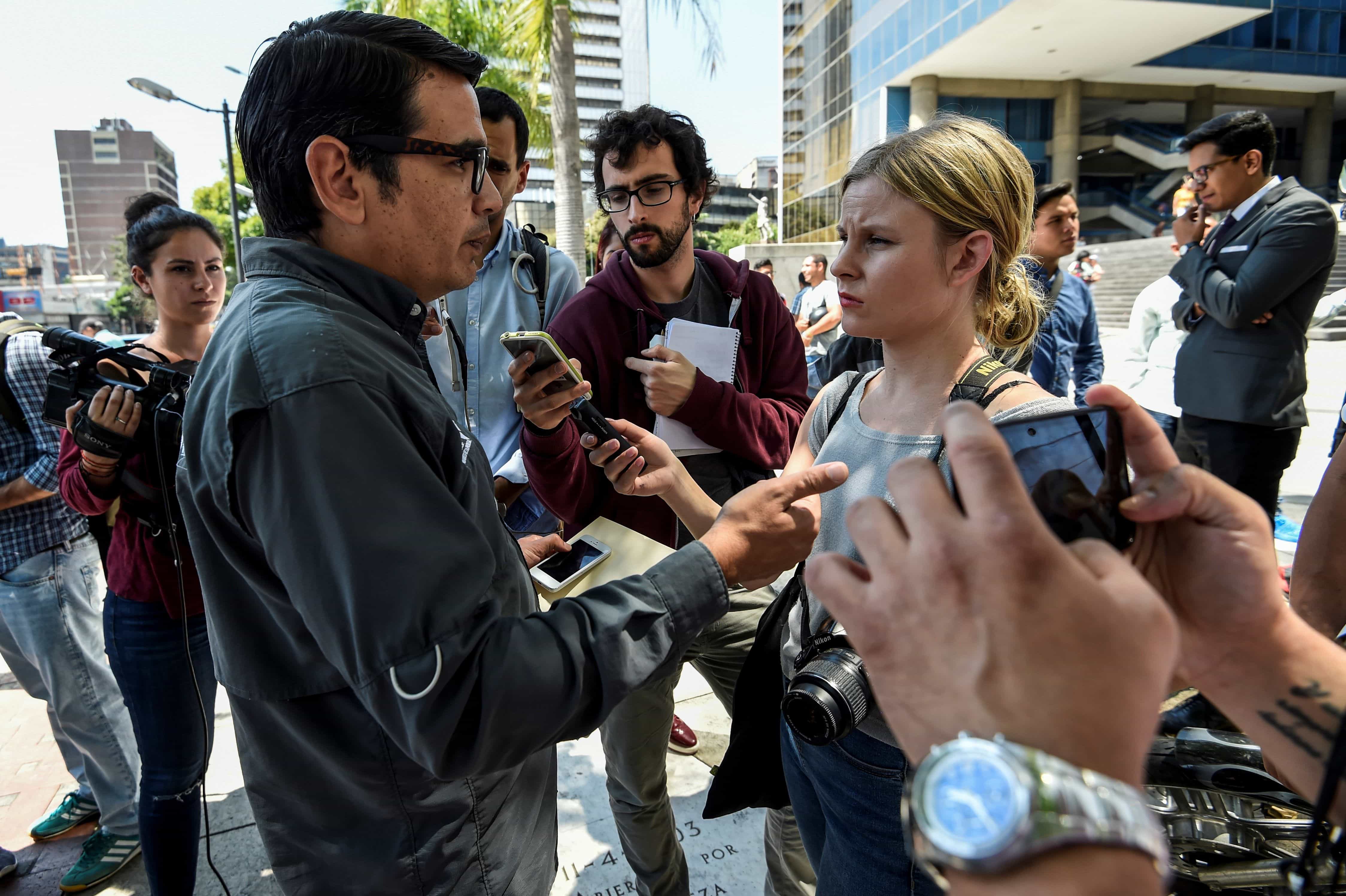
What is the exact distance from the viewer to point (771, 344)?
2766mm

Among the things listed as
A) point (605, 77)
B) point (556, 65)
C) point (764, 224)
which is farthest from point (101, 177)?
point (556, 65)

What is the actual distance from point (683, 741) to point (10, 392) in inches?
116

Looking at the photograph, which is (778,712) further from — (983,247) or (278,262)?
(278,262)

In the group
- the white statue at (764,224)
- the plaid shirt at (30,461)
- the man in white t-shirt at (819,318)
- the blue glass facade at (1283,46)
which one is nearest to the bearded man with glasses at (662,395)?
the plaid shirt at (30,461)

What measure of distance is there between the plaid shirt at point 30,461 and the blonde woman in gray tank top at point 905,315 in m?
2.67

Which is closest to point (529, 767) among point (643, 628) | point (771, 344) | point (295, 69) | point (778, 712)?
point (643, 628)

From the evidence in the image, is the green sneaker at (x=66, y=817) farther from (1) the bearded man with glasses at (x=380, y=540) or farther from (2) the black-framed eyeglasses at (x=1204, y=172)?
(2) the black-framed eyeglasses at (x=1204, y=172)

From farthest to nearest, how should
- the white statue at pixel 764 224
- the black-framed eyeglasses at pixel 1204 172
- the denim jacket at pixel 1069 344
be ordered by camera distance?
the white statue at pixel 764 224, the denim jacket at pixel 1069 344, the black-framed eyeglasses at pixel 1204 172

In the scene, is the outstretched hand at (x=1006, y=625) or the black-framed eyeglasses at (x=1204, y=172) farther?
the black-framed eyeglasses at (x=1204, y=172)

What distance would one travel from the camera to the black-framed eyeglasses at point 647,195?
2645mm

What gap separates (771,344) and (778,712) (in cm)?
137

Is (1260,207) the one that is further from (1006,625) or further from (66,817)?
(66,817)

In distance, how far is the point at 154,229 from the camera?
9.51 ft

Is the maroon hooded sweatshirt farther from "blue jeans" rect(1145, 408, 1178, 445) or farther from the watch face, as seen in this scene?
"blue jeans" rect(1145, 408, 1178, 445)
